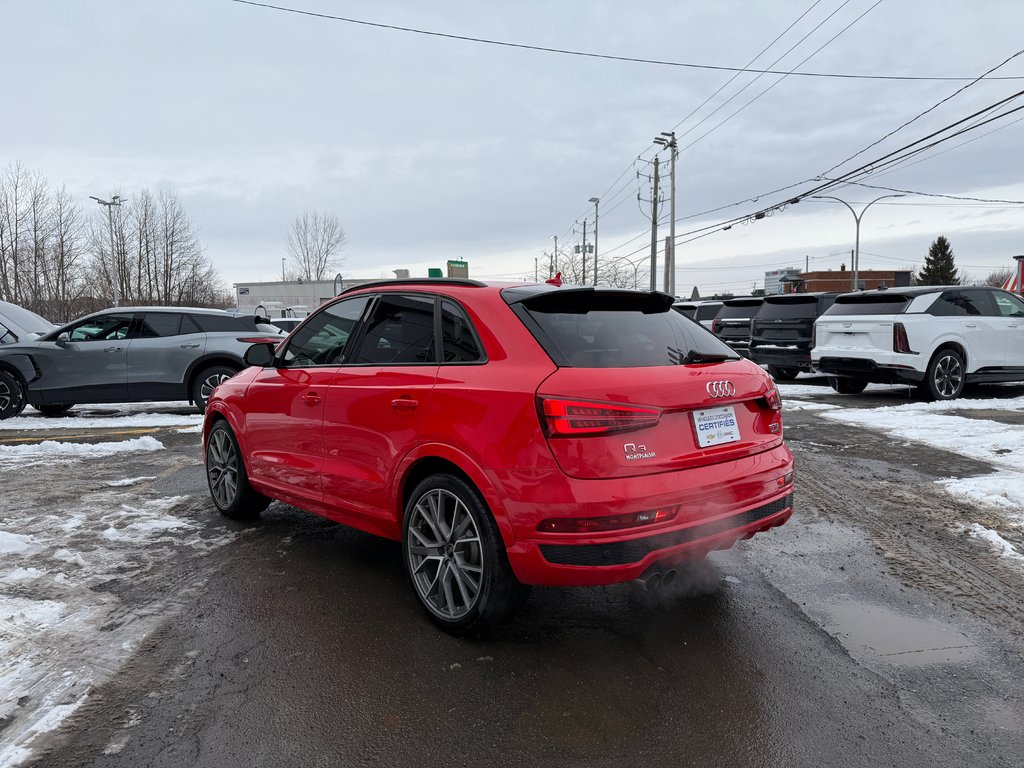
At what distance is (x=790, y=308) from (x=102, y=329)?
12.2m

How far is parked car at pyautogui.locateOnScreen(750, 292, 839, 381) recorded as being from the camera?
13.7 meters

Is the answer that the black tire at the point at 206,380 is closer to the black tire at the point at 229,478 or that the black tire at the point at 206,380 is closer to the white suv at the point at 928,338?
the black tire at the point at 229,478

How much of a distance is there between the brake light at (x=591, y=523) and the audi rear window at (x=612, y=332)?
0.64 metres

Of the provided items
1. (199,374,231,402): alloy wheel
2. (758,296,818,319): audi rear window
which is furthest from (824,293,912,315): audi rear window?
(199,374,231,402): alloy wheel

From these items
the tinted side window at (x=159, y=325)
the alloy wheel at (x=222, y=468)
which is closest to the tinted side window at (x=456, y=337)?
the alloy wheel at (x=222, y=468)

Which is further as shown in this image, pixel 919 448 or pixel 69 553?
pixel 919 448

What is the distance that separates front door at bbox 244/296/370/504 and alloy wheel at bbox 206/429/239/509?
14.2 inches

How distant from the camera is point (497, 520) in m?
3.00

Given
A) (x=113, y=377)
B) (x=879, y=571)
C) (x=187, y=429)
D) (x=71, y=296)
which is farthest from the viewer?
(x=71, y=296)

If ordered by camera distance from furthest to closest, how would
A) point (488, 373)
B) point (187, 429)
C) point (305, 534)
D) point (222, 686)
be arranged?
point (187, 429)
point (305, 534)
point (488, 373)
point (222, 686)

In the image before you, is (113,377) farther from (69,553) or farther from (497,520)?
(497,520)

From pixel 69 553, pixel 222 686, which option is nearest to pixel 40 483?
pixel 69 553

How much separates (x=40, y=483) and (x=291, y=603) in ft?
13.4

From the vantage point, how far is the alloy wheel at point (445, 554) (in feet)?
10.5
